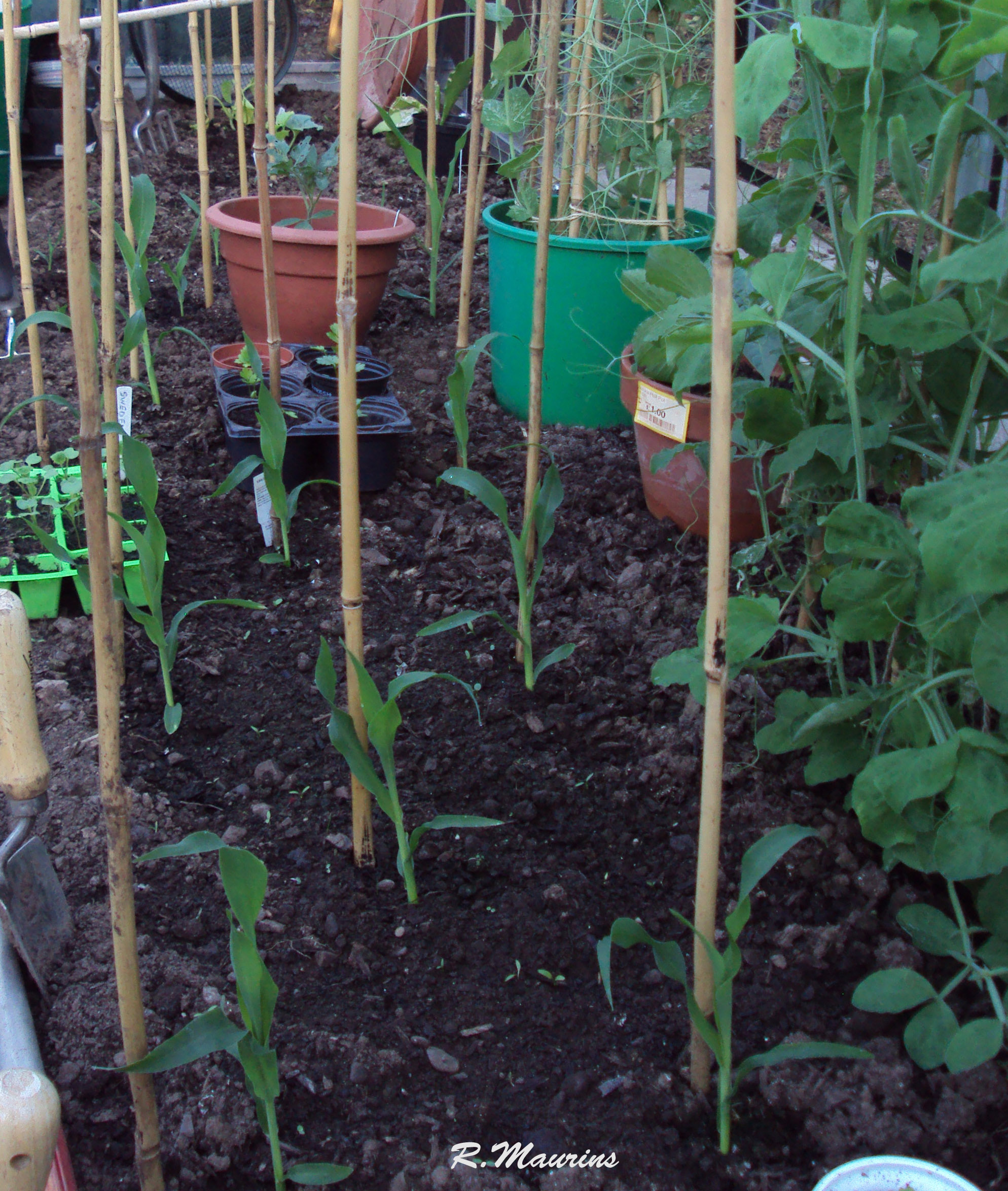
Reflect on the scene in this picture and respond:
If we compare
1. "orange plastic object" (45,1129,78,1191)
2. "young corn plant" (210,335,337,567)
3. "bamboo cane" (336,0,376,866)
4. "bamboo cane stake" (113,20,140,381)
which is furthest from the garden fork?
"orange plastic object" (45,1129,78,1191)

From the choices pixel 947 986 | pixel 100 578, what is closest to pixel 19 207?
pixel 100 578

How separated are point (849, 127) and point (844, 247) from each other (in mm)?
206

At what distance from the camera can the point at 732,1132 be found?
910 millimetres

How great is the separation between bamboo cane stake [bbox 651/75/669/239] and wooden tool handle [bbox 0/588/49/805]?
1.56 m

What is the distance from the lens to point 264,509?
5.88ft

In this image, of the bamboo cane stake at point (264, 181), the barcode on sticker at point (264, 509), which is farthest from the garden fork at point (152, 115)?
the barcode on sticker at point (264, 509)

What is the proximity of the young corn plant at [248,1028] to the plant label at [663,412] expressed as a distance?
1.13 meters

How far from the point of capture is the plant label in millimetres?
1685

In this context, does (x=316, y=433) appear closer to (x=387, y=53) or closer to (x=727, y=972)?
(x=727, y=972)

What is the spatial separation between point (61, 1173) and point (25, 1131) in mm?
214

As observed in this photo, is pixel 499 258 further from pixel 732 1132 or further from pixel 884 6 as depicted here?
pixel 732 1132

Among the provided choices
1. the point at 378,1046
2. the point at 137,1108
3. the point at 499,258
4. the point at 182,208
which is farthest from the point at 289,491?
the point at 182,208

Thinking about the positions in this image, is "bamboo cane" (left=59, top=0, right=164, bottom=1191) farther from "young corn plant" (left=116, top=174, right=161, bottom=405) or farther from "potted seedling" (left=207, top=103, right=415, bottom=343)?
"potted seedling" (left=207, top=103, right=415, bottom=343)

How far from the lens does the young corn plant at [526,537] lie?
1369mm
